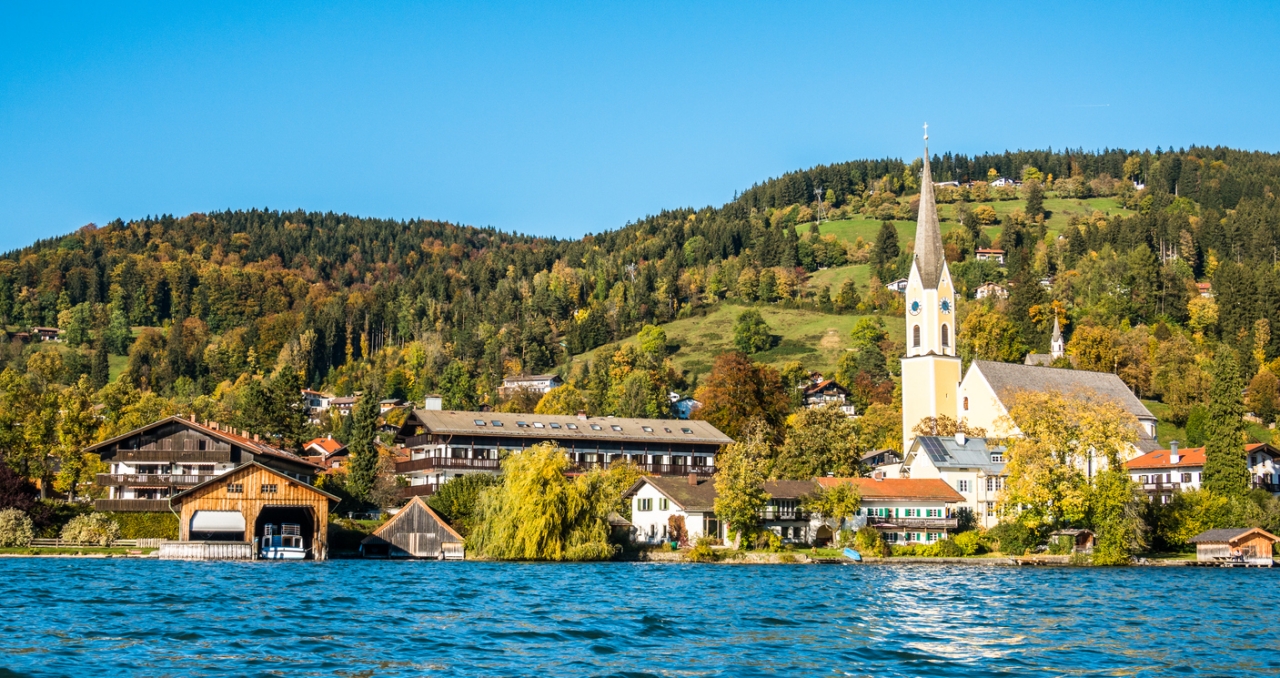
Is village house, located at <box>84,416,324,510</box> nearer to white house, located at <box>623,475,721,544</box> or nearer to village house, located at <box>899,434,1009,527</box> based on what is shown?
white house, located at <box>623,475,721,544</box>

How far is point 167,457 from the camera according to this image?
81.8 meters

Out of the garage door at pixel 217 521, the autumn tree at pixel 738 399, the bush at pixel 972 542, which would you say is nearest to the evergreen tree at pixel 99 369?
→ the autumn tree at pixel 738 399

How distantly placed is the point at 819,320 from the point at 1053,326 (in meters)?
42.1

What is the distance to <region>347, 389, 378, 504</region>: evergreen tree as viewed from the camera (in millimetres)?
88000

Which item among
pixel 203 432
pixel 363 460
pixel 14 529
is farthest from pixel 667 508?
pixel 14 529

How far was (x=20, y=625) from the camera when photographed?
31312mm

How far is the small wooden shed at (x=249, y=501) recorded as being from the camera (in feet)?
228

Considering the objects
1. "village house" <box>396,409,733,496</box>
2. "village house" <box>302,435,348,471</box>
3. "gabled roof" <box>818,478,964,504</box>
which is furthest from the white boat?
"village house" <box>302,435,348,471</box>

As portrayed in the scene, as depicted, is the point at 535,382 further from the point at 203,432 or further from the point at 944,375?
the point at 203,432

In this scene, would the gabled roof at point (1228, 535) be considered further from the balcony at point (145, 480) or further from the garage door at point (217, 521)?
the balcony at point (145, 480)

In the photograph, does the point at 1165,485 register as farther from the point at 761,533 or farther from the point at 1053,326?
the point at 1053,326

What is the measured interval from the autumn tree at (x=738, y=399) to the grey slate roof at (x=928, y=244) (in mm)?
16285

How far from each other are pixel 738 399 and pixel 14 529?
183 ft

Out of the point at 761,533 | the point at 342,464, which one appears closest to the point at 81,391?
the point at 342,464
